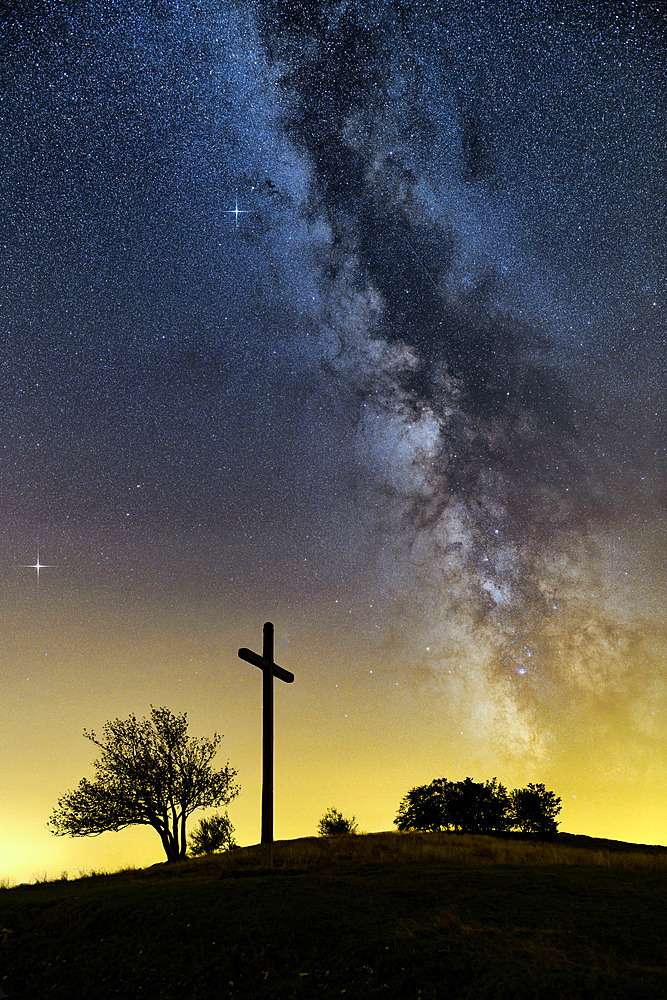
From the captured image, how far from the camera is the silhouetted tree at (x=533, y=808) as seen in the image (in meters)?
50.9

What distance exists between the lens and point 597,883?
14047mm

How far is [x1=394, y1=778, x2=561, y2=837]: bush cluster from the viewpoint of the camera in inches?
1968

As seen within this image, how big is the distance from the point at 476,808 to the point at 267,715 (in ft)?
122

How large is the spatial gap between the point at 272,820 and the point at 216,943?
7.91 meters

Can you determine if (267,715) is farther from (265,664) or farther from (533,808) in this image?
(533,808)

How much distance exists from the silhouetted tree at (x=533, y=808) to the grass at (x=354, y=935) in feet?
123

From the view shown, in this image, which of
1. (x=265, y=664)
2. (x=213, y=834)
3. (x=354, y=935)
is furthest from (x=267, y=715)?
(x=213, y=834)

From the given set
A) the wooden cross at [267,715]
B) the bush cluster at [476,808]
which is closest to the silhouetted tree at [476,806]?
the bush cluster at [476,808]

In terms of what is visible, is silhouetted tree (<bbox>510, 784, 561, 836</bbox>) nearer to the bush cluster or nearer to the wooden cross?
the bush cluster

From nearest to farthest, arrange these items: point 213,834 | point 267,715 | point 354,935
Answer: point 354,935, point 267,715, point 213,834

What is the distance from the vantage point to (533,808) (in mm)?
52219

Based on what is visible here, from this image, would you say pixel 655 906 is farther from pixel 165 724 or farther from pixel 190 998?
pixel 165 724

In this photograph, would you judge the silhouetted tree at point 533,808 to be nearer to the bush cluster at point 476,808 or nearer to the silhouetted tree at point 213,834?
the bush cluster at point 476,808

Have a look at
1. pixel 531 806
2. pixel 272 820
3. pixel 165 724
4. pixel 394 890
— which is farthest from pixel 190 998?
pixel 531 806
